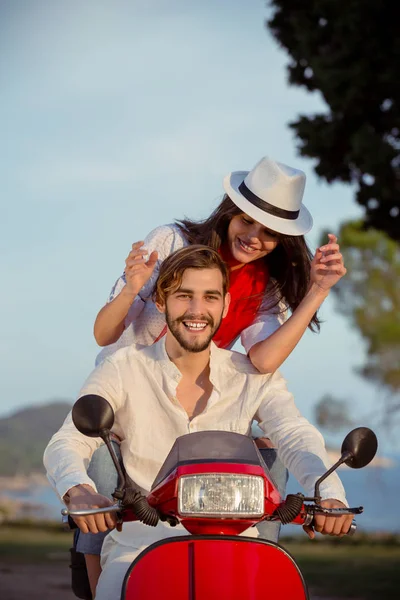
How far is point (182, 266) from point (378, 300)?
17.7 m

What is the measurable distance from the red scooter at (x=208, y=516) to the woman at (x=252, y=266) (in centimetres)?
107

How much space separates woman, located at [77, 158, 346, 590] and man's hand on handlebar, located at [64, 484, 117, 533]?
0.88 meters

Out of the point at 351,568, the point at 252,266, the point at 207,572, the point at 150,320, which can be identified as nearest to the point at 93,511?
the point at 207,572

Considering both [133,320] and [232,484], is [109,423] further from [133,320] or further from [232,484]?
[133,320]

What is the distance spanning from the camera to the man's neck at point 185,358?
3164 millimetres

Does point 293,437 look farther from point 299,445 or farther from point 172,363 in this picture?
point 172,363

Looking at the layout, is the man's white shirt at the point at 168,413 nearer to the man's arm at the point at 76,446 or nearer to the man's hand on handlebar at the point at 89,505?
the man's arm at the point at 76,446

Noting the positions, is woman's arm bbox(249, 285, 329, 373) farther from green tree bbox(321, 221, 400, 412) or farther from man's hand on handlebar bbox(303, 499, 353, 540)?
green tree bbox(321, 221, 400, 412)

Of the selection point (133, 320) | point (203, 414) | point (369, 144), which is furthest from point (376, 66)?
point (203, 414)

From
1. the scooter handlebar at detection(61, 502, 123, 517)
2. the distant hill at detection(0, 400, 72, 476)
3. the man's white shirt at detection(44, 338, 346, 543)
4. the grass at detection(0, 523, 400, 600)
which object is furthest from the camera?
the distant hill at detection(0, 400, 72, 476)

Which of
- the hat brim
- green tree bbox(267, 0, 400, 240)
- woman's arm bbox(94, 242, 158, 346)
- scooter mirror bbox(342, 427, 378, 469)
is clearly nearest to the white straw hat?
the hat brim

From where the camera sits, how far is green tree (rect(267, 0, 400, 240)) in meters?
8.84

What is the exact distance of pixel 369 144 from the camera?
348 inches

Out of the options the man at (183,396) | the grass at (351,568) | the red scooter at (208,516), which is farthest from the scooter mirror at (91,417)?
the grass at (351,568)
